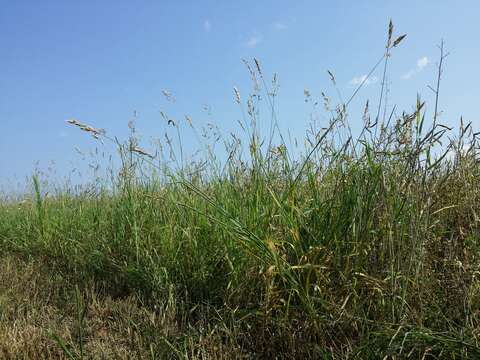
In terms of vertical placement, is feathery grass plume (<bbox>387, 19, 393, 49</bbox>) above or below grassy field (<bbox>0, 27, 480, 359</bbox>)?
above

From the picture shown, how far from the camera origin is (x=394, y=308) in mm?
1544

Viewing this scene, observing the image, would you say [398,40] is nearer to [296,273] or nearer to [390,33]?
[390,33]

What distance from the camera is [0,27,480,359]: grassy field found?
1.53 metres

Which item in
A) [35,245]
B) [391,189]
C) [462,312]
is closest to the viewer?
[462,312]

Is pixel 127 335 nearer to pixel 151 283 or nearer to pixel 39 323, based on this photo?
pixel 151 283

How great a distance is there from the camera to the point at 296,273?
178 cm

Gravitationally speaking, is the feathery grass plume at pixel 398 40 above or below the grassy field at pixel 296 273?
above

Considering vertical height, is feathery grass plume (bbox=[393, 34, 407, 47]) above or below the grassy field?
above

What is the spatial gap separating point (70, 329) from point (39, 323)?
0.78 ft

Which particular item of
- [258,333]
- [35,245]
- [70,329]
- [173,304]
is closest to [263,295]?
[258,333]

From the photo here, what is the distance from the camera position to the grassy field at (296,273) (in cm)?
153

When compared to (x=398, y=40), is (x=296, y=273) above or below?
below

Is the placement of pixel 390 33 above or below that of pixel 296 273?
above

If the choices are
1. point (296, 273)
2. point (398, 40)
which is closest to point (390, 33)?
point (398, 40)
